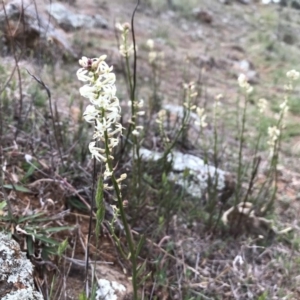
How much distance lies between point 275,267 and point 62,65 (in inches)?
120

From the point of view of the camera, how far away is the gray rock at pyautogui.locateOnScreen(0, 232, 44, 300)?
55.7 inches

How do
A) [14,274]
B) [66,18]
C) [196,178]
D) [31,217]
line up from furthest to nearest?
[66,18], [196,178], [31,217], [14,274]

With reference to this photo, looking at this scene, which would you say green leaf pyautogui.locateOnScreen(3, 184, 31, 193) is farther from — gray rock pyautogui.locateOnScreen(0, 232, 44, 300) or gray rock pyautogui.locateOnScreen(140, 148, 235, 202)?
gray rock pyautogui.locateOnScreen(140, 148, 235, 202)

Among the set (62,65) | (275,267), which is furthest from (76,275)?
(62,65)

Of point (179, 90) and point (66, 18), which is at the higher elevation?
point (66, 18)

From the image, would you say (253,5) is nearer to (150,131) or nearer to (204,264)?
(150,131)

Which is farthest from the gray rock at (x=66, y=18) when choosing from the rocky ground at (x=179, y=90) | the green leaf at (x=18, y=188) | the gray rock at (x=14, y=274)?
the gray rock at (x=14, y=274)

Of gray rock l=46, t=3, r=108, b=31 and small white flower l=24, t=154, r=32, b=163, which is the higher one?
gray rock l=46, t=3, r=108, b=31

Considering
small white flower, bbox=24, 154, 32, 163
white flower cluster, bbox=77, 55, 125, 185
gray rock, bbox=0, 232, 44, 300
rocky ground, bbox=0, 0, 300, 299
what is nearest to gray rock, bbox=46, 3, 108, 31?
rocky ground, bbox=0, 0, 300, 299

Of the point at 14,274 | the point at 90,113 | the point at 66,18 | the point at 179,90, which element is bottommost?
the point at 179,90

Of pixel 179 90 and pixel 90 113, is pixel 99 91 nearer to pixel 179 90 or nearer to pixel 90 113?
pixel 90 113

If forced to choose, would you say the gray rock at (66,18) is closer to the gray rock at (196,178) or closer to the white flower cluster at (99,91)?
the gray rock at (196,178)

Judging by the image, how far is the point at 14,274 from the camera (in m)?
1.47

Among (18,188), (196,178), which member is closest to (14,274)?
(18,188)
